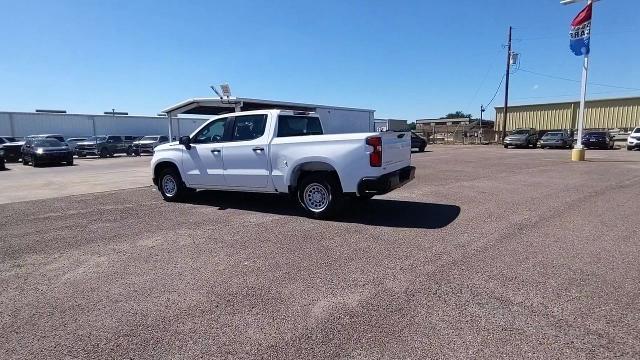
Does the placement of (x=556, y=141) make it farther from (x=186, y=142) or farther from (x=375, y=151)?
(x=186, y=142)

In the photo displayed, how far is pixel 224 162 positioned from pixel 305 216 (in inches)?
79.9

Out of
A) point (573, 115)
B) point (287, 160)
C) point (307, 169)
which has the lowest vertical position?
point (307, 169)

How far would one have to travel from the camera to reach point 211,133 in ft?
26.9

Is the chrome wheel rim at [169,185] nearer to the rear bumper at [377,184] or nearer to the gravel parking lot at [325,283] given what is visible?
the gravel parking lot at [325,283]

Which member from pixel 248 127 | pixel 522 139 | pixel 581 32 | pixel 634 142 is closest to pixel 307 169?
pixel 248 127

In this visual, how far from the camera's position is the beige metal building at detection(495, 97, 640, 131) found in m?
44.5

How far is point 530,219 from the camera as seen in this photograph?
670cm

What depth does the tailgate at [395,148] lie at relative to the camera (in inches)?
254

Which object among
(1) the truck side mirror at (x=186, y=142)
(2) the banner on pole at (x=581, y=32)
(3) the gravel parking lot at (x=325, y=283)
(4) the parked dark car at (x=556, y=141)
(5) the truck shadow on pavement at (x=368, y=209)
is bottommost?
(3) the gravel parking lot at (x=325, y=283)

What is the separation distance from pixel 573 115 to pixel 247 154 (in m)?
51.8

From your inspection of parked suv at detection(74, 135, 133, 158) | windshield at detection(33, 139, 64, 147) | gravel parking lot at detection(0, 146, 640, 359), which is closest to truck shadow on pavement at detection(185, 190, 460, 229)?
gravel parking lot at detection(0, 146, 640, 359)

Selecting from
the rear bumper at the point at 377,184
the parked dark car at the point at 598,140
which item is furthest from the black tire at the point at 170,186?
the parked dark car at the point at 598,140

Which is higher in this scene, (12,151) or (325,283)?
(12,151)

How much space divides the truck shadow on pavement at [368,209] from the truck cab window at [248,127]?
1.44 meters
